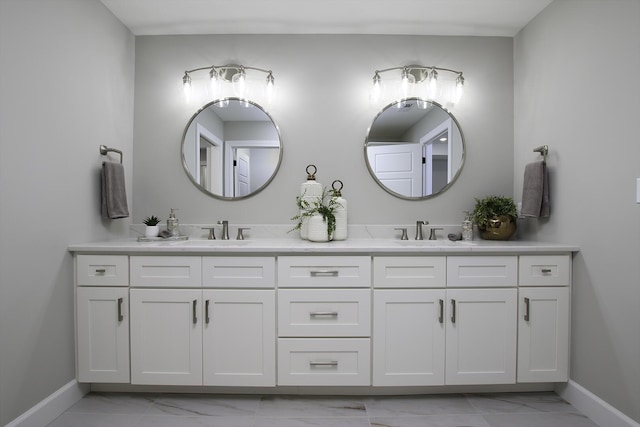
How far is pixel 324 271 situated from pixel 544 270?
1276 mm

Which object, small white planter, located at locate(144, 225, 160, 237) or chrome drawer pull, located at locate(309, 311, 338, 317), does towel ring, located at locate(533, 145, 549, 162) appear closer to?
chrome drawer pull, located at locate(309, 311, 338, 317)

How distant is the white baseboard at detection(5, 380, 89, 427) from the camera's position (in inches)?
61.9

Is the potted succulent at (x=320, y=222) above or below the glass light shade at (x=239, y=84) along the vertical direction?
below

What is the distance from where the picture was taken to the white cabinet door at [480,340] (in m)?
1.85

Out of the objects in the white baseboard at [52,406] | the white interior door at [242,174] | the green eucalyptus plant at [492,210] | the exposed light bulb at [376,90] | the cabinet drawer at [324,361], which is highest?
the exposed light bulb at [376,90]

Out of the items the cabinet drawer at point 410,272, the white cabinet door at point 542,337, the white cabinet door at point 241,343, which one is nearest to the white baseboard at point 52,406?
the white cabinet door at point 241,343

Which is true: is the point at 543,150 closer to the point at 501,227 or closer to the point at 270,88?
the point at 501,227

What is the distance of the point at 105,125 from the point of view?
7.04 ft

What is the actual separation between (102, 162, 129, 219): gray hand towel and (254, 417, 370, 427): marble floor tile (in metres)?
1.53

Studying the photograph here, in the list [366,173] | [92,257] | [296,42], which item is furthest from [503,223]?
[92,257]

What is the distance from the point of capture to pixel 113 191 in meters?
2.09

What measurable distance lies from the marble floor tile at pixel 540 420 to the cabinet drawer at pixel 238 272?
4.58 feet

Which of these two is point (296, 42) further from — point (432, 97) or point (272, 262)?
point (272, 262)

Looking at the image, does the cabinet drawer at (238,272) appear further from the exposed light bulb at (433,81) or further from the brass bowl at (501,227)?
the exposed light bulb at (433,81)
